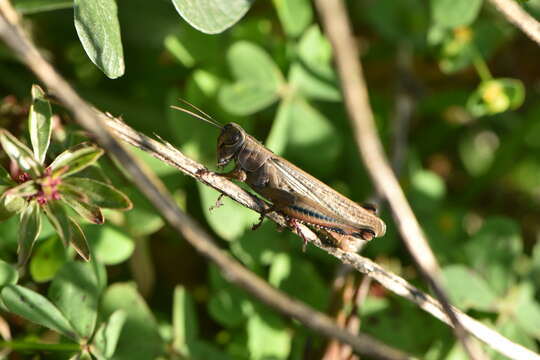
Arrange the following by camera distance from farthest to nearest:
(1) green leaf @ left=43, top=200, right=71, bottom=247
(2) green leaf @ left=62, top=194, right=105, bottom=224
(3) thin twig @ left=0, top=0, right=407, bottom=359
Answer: (2) green leaf @ left=62, top=194, right=105, bottom=224, (1) green leaf @ left=43, top=200, right=71, bottom=247, (3) thin twig @ left=0, top=0, right=407, bottom=359

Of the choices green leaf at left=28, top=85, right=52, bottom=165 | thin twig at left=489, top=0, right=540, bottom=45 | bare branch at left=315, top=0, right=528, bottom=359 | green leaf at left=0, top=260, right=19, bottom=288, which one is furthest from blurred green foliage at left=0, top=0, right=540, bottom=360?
thin twig at left=489, top=0, right=540, bottom=45

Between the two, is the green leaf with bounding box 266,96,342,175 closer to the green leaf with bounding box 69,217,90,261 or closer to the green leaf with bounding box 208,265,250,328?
the green leaf with bounding box 208,265,250,328

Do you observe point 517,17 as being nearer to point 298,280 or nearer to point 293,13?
point 293,13

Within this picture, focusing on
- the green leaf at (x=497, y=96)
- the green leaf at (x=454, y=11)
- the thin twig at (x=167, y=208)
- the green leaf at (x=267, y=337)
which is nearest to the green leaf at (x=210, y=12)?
the thin twig at (x=167, y=208)

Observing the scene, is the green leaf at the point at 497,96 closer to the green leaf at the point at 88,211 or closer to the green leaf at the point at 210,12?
the green leaf at the point at 210,12

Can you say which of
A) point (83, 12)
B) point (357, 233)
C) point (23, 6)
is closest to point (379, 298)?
point (357, 233)

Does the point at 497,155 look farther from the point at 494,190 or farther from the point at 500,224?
the point at 500,224
